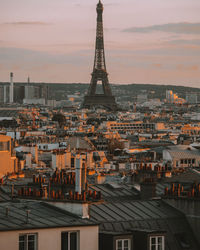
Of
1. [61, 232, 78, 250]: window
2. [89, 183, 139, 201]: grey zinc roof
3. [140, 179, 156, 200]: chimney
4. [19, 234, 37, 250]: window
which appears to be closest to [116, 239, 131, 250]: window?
[61, 232, 78, 250]: window

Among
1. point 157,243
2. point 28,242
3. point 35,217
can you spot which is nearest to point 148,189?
point 157,243

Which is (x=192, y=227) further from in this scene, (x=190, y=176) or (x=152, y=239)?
(x=190, y=176)

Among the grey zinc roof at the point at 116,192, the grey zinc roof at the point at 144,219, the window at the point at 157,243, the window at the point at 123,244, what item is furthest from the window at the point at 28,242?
the grey zinc roof at the point at 116,192

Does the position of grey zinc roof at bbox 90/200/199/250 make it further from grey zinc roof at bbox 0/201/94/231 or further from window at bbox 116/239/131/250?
window at bbox 116/239/131/250

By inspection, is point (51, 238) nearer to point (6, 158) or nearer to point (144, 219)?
point (144, 219)

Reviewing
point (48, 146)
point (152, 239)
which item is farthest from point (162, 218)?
point (48, 146)

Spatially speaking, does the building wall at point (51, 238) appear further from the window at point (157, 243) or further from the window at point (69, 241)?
the window at point (157, 243)
